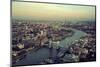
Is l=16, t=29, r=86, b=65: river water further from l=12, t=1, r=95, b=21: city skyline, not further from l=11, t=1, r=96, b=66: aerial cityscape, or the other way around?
l=12, t=1, r=95, b=21: city skyline

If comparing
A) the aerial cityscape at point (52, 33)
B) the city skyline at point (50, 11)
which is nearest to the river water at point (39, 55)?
the aerial cityscape at point (52, 33)

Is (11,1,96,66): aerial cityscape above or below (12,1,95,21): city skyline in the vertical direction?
below

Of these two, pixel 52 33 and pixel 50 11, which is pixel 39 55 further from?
pixel 50 11

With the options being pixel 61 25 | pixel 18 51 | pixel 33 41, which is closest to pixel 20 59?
pixel 18 51

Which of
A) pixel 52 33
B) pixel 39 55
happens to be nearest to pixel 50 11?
pixel 52 33

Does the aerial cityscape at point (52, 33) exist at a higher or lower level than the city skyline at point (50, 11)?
lower

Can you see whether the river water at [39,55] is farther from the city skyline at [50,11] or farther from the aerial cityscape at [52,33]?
the city skyline at [50,11]

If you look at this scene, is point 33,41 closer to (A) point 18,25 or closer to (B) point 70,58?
(A) point 18,25

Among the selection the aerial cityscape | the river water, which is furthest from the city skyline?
the river water
